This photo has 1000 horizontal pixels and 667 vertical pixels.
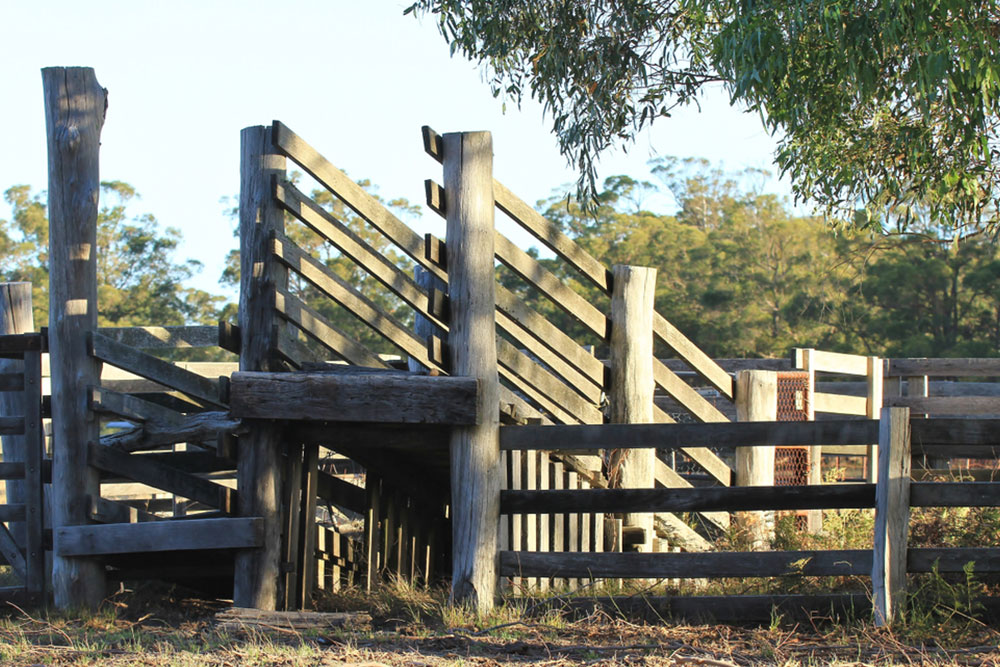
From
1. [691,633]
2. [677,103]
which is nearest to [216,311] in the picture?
[677,103]

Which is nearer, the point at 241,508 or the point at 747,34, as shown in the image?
the point at 241,508

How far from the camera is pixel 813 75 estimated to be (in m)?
10.9

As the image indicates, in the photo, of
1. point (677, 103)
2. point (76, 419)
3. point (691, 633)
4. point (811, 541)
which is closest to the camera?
point (691, 633)

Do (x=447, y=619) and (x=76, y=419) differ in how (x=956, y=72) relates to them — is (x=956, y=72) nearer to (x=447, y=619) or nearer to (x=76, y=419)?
(x=447, y=619)

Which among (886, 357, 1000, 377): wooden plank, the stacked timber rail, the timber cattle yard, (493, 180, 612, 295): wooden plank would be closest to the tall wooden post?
the timber cattle yard

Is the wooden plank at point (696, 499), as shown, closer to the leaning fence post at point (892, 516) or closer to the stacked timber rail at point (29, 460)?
the leaning fence post at point (892, 516)

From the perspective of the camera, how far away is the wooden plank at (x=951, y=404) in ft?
42.3

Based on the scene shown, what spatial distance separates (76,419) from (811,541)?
5470mm

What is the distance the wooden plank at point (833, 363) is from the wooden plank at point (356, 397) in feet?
17.7

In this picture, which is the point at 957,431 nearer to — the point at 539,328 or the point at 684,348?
the point at 684,348

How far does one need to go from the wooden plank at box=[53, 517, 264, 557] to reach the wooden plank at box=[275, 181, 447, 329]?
6.02ft

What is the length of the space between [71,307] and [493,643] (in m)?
4.04

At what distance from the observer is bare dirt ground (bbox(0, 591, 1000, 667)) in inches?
227

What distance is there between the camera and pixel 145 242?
4109cm
